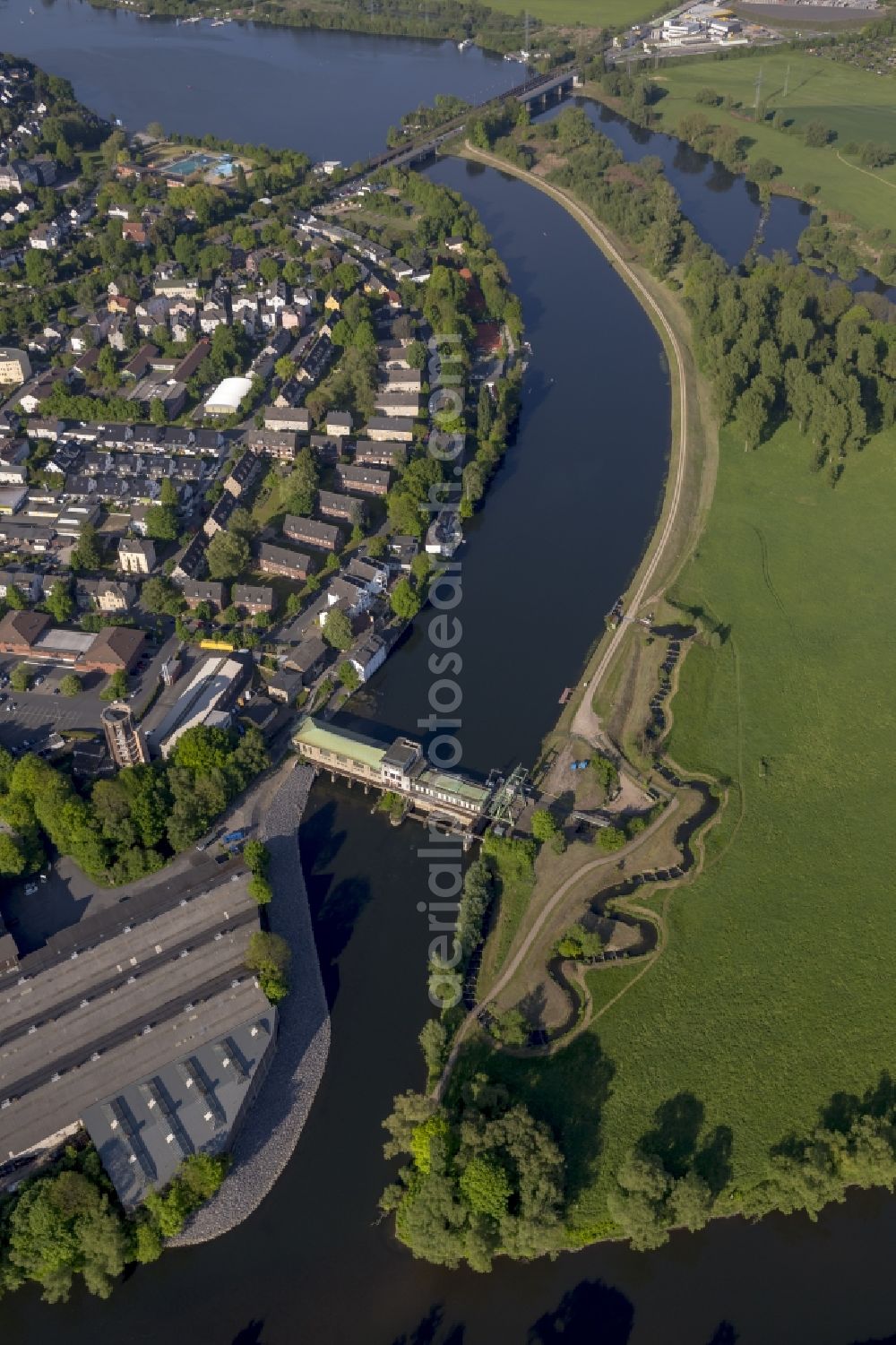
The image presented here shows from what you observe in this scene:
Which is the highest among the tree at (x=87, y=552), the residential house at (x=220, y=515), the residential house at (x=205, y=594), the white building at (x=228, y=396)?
the white building at (x=228, y=396)

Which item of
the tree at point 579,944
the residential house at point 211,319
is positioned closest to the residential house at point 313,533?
the residential house at point 211,319

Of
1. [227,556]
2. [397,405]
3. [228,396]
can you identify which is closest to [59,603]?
[227,556]

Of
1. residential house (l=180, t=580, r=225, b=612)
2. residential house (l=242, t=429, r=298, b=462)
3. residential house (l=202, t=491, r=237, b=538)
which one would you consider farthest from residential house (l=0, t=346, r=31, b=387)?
residential house (l=180, t=580, r=225, b=612)

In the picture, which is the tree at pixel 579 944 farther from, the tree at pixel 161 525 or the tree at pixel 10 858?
the tree at pixel 161 525

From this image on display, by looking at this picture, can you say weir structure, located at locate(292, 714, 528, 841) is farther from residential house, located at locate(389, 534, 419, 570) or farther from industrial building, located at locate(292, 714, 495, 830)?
residential house, located at locate(389, 534, 419, 570)

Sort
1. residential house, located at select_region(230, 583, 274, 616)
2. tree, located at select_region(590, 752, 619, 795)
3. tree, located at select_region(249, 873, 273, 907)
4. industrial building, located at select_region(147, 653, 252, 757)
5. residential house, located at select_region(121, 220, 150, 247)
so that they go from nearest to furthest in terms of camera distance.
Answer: tree, located at select_region(249, 873, 273, 907) → tree, located at select_region(590, 752, 619, 795) → industrial building, located at select_region(147, 653, 252, 757) → residential house, located at select_region(230, 583, 274, 616) → residential house, located at select_region(121, 220, 150, 247)
